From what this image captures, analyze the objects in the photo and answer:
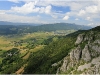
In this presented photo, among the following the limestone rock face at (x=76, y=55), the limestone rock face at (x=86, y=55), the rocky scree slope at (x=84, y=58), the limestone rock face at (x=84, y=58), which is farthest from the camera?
the limestone rock face at (x=76, y=55)

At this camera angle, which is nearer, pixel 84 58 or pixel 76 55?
pixel 84 58

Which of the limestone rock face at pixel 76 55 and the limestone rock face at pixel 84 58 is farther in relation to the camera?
the limestone rock face at pixel 76 55

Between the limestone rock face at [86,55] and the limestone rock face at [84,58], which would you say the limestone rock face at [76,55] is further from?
the limestone rock face at [86,55]

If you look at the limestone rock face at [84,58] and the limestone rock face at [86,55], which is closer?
the limestone rock face at [84,58]

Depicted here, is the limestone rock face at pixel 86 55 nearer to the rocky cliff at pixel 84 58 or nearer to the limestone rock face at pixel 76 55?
the rocky cliff at pixel 84 58

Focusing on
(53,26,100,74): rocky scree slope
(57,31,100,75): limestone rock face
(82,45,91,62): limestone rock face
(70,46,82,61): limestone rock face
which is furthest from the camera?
(70,46,82,61): limestone rock face

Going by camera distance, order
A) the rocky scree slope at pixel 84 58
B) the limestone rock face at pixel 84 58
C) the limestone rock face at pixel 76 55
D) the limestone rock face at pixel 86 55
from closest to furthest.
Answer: the rocky scree slope at pixel 84 58 → the limestone rock face at pixel 84 58 → the limestone rock face at pixel 86 55 → the limestone rock face at pixel 76 55

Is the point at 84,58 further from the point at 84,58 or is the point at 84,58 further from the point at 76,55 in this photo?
the point at 76,55

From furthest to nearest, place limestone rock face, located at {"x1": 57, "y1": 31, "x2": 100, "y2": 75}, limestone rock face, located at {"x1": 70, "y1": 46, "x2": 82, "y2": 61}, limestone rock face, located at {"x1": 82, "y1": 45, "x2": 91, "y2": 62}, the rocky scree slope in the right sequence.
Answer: limestone rock face, located at {"x1": 70, "y1": 46, "x2": 82, "y2": 61} → limestone rock face, located at {"x1": 82, "y1": 45, "x2": 91, "y2": 62} → limestone rock face, located at {"x1": 57, "y1": 31, "x2": 100, "y2": 75} → the rocky scree slope

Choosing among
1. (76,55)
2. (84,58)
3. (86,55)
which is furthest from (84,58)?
(76,55)

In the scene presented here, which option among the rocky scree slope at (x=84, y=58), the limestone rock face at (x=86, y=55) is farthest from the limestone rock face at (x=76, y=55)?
the limestone rock face at (x=86, y=55)

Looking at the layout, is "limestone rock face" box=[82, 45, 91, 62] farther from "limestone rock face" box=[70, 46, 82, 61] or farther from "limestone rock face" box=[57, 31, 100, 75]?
"limestone rock face" box=[70, 46, 82, 61]

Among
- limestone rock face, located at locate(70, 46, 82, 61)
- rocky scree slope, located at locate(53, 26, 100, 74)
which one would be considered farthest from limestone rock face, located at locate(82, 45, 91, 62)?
limestone rock face, located at locate(70, 46, 82, 61)
